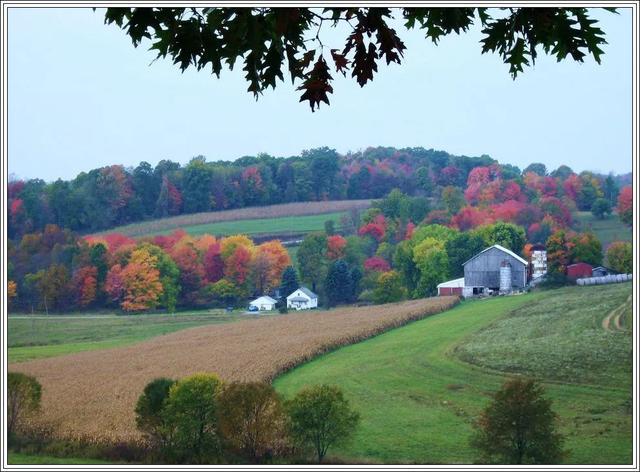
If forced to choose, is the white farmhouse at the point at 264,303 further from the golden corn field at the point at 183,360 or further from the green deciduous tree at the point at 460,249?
the green deciduous tree at the point at 460,249

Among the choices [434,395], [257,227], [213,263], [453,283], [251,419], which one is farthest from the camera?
[453,283]

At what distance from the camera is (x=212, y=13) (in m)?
1.78

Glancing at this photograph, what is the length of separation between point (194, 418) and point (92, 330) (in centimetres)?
111

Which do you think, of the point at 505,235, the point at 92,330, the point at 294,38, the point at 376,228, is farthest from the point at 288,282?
the point at 294,38

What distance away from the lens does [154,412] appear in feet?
17.7

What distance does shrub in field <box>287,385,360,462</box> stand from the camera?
5.07 m

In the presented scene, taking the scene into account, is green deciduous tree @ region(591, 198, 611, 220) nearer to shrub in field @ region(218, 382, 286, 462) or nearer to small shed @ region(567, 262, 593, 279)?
small shed @ region(567, 262, 593, 279)

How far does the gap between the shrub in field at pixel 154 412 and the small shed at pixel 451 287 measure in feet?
7.26

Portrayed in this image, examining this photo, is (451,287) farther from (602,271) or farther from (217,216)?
(217,216)

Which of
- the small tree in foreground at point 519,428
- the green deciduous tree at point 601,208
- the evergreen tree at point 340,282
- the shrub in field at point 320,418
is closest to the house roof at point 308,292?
the evergreen tree at point 340,282

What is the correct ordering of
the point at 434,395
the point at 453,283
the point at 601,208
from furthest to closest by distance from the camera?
the point at 453,283
the point at 601,208
the point at 434,395

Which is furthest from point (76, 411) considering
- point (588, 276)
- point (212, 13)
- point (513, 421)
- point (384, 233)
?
point (212, 13)

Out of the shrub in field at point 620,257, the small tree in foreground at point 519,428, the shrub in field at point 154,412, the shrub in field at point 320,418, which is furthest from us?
the shrub in field at point 620,257

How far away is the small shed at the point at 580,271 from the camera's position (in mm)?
5805
